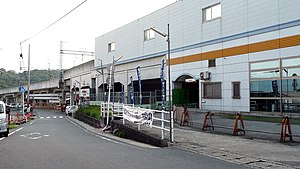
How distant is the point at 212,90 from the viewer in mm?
27469

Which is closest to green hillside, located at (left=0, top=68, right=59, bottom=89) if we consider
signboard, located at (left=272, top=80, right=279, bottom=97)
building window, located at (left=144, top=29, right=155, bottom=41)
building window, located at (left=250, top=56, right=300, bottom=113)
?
building window, located at (left=144, top=29, right=155, bottom=41)

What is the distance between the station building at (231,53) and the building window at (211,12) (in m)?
0.09

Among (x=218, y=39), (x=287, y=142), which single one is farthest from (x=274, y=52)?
(x=287, y=142)

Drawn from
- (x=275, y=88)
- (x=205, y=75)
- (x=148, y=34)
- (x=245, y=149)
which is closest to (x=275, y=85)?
(x=275, y=88)

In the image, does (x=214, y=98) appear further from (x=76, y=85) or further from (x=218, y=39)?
(x=76, y=85)

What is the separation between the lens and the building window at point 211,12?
1071 inches

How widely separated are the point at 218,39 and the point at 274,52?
5898 mm

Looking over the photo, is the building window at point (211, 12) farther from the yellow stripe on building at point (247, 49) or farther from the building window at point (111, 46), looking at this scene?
the building window at point (111, 46)

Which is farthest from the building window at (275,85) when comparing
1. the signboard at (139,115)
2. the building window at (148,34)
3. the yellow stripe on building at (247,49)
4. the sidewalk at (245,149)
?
the building window at (148,34)

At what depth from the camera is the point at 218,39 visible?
26.9m

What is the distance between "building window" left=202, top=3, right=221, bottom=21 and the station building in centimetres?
9

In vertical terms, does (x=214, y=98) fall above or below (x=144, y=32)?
below

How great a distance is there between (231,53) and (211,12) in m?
4.75

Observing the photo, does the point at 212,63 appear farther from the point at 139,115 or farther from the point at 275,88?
the point at 139,115
